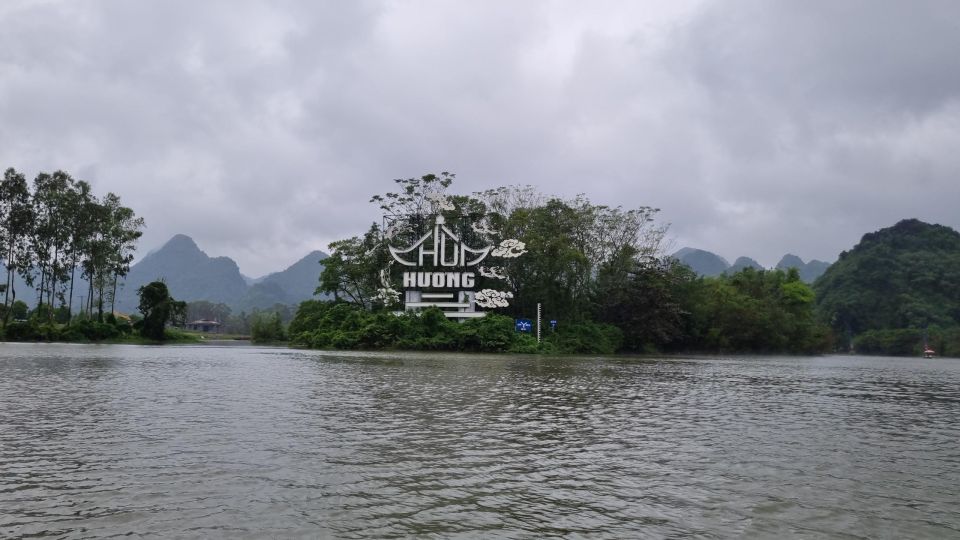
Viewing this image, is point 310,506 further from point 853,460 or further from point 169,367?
point 169,367

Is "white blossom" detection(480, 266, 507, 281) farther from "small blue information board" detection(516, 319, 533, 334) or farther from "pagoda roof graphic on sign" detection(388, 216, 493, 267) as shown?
"small blue information board" detection(516, 319, 533, 334)

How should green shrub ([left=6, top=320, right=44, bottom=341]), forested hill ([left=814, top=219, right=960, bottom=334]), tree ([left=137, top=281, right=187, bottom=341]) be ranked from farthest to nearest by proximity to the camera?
forested hill ([left=814, top=219, right=960, bottom=334]) < tree ([left=137, top=281, right=187, bottom=341]) < green shrub ([left=6, top=320, right=44, bottom=341])

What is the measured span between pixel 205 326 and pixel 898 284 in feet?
438

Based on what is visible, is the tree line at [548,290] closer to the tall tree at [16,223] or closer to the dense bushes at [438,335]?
the dense bushes at [438,335]

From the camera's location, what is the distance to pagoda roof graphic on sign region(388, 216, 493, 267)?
50750 millimetres

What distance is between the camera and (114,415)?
1126 cm

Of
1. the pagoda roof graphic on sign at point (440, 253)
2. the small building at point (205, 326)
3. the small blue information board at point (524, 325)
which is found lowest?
the small building at point (205, 326)

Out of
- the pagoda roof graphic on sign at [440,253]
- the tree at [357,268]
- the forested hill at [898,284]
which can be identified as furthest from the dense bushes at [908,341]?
the tree at [357,268]

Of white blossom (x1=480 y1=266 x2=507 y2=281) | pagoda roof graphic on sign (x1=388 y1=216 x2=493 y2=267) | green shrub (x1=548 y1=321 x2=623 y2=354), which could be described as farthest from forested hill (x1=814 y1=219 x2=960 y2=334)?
pagoda roof graphic on sign (x1=388 y1=216 x2=493 y2=267)

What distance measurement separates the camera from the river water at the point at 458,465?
5.69 metres

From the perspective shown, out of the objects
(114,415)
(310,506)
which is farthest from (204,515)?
(114,415)

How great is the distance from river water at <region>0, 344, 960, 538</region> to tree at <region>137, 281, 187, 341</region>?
144 feet

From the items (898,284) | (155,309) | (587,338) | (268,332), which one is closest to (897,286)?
(898,284)

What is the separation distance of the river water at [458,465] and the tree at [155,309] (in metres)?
44.0
